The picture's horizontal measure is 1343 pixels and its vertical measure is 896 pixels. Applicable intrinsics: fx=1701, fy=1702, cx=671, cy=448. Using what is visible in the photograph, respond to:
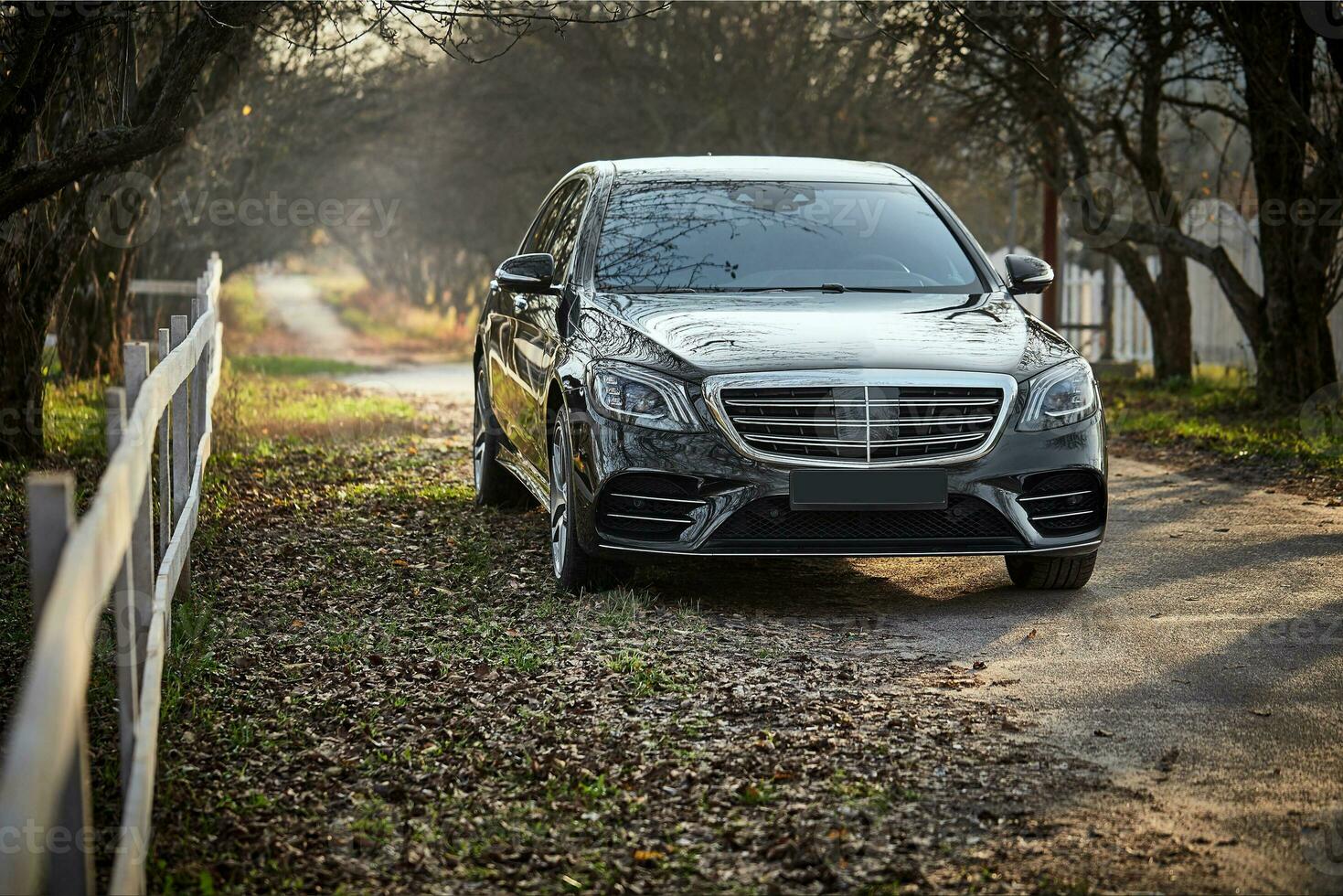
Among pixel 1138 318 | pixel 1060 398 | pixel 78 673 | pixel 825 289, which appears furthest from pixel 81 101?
pixel 1138 318

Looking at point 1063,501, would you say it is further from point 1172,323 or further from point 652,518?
point 1172,323

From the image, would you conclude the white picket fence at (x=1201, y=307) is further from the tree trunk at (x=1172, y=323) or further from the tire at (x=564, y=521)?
the tire at (x=564, y=521)

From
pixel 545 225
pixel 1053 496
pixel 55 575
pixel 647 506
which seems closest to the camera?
pixel 55 575

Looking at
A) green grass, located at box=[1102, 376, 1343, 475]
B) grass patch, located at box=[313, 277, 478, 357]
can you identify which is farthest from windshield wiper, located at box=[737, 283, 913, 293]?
grass patch, located at box=[313, 277, 478, 357]

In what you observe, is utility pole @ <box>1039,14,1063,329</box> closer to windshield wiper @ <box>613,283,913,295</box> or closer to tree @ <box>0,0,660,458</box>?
tree @ <box>0,0,660,458</box>

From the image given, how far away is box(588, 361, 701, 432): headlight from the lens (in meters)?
6.64

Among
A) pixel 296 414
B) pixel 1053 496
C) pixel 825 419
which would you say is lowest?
pixel 296 414

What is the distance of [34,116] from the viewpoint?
9375 mm

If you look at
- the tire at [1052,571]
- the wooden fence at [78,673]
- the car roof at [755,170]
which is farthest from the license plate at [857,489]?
the wooden fence at [78,673]

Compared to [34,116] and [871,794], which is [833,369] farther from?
[34,116]

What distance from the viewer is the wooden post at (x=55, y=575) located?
306cm

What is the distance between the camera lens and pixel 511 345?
885 centimetres

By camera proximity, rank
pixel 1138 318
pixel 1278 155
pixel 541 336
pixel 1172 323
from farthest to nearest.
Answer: pixel 1138 318 → pixel 1172 323 → pixel 1278 155 → pixel 541 336

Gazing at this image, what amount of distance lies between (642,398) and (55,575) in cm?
383
